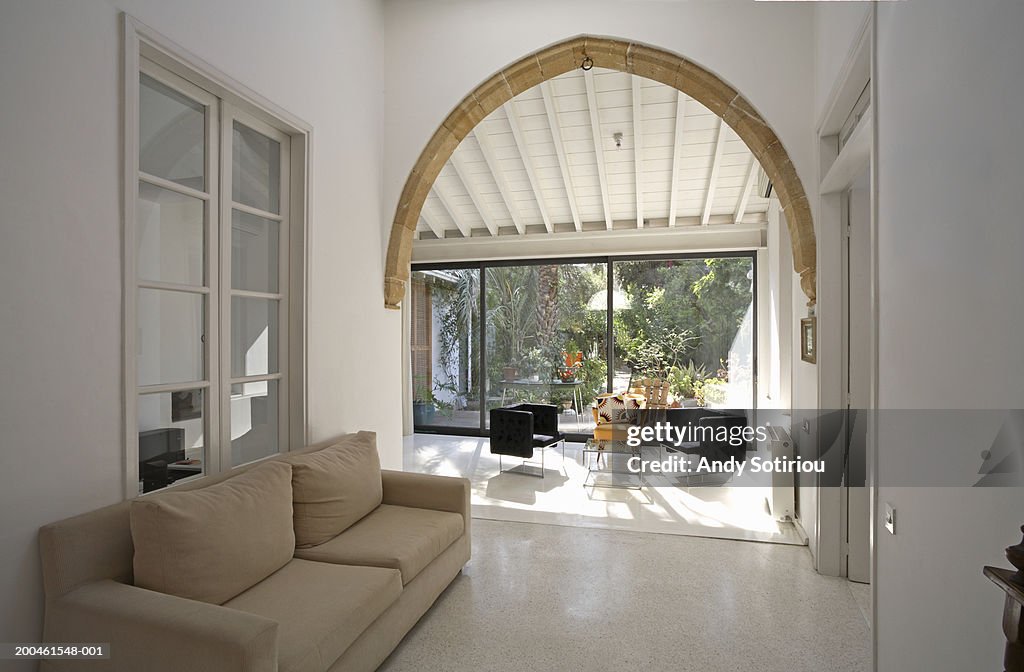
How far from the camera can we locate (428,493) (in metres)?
3.29

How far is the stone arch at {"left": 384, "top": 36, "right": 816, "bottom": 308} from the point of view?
11.7ft

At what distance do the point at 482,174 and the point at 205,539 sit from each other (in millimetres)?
5024

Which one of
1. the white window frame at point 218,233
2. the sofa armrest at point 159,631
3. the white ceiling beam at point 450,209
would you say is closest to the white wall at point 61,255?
the white window frame at point 218,233

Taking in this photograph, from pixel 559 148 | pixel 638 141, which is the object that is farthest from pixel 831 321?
pixel 559 148

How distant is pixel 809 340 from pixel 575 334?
4261mm

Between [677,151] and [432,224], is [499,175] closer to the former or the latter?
[432,224]

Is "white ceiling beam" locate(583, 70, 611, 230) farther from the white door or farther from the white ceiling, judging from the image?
the white door

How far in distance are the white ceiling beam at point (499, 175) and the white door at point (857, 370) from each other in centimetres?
333

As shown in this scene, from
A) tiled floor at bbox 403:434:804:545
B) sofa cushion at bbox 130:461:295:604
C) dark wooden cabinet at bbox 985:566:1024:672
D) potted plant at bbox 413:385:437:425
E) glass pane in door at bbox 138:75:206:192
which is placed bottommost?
tiled floor at bbox 403:434:804:545

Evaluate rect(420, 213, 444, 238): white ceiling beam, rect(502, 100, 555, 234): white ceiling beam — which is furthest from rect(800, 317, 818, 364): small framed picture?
rect(420, 213, 444, 238): white ceiling beam

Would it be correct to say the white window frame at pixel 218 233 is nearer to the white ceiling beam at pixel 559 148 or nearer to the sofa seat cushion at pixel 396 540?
the sofa seat cushion at pixel 396 540

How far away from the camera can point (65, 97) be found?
1.92 metres

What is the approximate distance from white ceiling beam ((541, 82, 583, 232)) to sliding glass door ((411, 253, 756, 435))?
1.07 meters

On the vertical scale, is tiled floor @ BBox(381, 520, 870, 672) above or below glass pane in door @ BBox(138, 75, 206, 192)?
below
